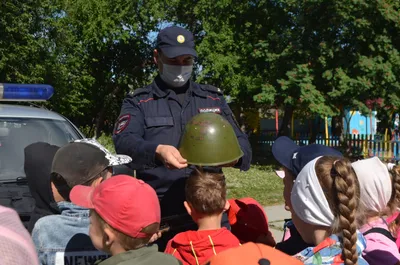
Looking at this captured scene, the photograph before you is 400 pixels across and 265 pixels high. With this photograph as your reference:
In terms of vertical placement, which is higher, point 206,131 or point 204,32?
point 204,32

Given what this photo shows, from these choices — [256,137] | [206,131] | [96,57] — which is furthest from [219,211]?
[96,57]

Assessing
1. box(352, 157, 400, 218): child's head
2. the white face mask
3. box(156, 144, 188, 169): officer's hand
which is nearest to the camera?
box(156, 144, 188, 169): officer's hand

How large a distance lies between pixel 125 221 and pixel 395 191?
170 centimetres

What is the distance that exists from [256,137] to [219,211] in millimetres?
21560

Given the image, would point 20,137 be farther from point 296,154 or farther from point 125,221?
point 125,221

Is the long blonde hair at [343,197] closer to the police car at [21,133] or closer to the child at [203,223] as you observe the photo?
the child at [203,223]

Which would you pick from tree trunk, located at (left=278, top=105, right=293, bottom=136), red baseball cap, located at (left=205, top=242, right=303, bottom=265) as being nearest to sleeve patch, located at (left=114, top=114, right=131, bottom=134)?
red baseball cap, located at (left=205, top=242, right=303, bottom=265)

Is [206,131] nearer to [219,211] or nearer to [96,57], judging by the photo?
[219,211]

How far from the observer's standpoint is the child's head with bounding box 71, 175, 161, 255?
2186 mm

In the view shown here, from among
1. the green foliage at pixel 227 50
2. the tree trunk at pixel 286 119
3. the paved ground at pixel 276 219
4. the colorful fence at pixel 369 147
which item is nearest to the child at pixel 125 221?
the paved ground at pixel 276 219

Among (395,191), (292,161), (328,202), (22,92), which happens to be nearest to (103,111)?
(22,92)

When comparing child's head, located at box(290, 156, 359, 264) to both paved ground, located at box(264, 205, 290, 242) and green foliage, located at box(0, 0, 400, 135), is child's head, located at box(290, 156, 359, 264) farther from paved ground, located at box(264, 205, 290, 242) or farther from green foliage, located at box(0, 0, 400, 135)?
green foliage, located at box(0, 0, 400, 135)

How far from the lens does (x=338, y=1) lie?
1522 cm

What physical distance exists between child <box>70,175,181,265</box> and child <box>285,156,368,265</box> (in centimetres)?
59
